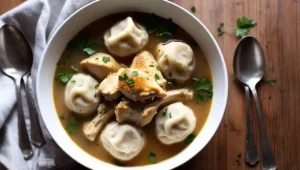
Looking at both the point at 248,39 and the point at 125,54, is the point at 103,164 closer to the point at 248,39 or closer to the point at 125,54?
the point at 125,54

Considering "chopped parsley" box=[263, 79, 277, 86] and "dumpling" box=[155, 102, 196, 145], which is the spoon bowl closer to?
"chopped parsley" box=[263, 79, 277, 86]

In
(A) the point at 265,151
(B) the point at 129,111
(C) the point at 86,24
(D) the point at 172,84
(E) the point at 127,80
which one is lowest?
(A) the point at 265,151

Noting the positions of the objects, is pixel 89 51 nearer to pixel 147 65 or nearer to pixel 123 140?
pixel 147 65

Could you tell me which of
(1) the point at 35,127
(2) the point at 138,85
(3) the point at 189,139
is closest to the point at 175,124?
(3) the point at 189,139

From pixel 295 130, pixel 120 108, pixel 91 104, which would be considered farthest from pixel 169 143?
pixel 295 130

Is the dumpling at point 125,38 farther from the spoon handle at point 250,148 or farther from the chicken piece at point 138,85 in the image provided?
the spoon handle at point 250,148

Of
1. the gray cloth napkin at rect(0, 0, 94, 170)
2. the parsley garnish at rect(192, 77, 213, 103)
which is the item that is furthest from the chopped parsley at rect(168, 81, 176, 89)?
the gray cloth napkin at rect(0, 0, 94, 170)
